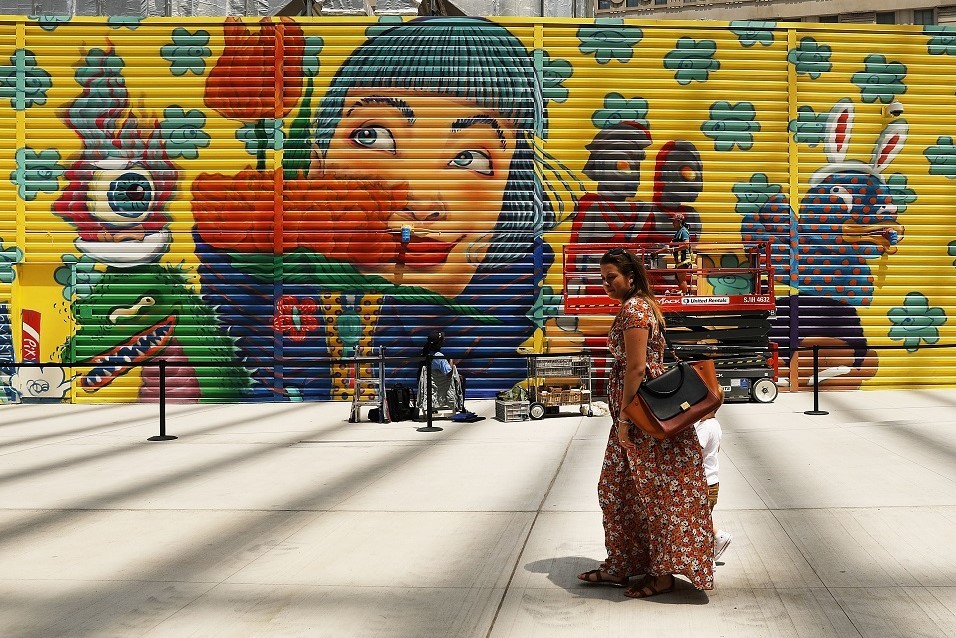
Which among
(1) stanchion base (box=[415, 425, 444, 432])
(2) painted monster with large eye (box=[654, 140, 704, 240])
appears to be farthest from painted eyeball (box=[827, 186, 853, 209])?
(1) stanchion base (box=[415, 425, 444, 432])

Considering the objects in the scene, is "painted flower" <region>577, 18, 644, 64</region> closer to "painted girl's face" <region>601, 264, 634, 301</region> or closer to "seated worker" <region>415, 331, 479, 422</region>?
"seated worker" <region>415, 331, 479, 422</region>

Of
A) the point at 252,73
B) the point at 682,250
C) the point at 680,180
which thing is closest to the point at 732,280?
the point at 682,250

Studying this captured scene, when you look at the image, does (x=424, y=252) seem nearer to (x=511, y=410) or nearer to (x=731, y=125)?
(x=511, y=410)

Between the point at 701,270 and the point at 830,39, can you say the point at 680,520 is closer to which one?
the point at 701,270

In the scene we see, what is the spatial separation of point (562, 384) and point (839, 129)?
338 inches

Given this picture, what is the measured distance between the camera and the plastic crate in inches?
614

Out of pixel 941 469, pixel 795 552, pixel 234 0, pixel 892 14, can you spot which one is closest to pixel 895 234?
pixel 941 469

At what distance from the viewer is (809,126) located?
64.2 feet

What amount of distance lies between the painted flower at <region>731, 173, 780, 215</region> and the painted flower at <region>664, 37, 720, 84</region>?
7.84ft

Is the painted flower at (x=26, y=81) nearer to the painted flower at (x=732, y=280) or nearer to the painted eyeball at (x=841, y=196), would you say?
the painted flower at (x=732, y=280)

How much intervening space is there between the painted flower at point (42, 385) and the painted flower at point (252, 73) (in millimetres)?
6421

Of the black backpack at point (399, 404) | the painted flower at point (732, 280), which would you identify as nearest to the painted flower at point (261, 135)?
the black backpack at point (399, 404)

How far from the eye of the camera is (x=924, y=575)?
→ 19.7 ft

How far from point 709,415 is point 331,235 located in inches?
564
